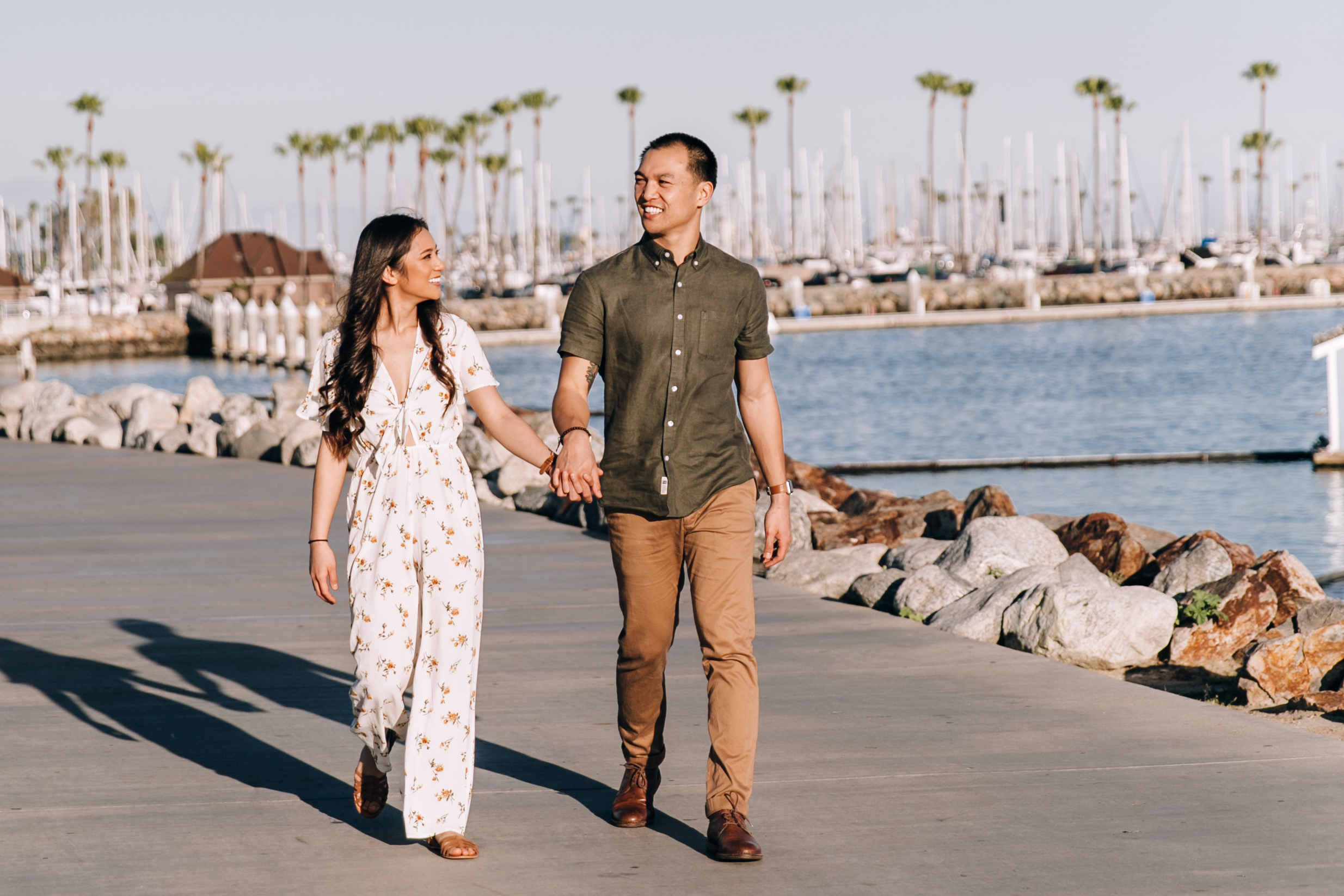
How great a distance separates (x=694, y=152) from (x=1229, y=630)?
196 inches

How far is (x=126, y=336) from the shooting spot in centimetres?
7056

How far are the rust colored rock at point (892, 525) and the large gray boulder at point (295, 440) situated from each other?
6303mm

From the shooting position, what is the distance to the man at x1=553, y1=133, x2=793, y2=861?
4.59 m

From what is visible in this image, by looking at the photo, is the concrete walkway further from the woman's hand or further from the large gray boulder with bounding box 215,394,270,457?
the large gray boulder with bounding box 215,394,270,457

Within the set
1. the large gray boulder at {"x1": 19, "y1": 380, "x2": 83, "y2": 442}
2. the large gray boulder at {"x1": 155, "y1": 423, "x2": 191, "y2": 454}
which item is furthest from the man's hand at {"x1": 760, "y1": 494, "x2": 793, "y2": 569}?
the large gray boulder at {"x1": 19, "y1": 380, "x2": 83, "y2": 442}

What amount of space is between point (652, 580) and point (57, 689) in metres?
3.55

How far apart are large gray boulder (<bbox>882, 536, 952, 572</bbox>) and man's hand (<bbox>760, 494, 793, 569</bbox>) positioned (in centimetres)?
518

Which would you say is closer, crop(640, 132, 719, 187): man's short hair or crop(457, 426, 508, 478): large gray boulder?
crop(640, 132, 719, 187): man's short hair

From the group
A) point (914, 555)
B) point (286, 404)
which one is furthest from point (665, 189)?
point (286, 404)

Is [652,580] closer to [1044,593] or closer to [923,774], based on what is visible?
[923,774]

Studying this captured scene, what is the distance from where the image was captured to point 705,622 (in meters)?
4.61

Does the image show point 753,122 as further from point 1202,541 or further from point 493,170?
point 1202,541

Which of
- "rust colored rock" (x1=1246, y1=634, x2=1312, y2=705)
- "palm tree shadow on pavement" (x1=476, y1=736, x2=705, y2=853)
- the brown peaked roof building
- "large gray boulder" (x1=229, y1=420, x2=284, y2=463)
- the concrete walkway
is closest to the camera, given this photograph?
the concrete walkway

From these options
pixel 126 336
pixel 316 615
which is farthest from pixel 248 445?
pixel 126 336
